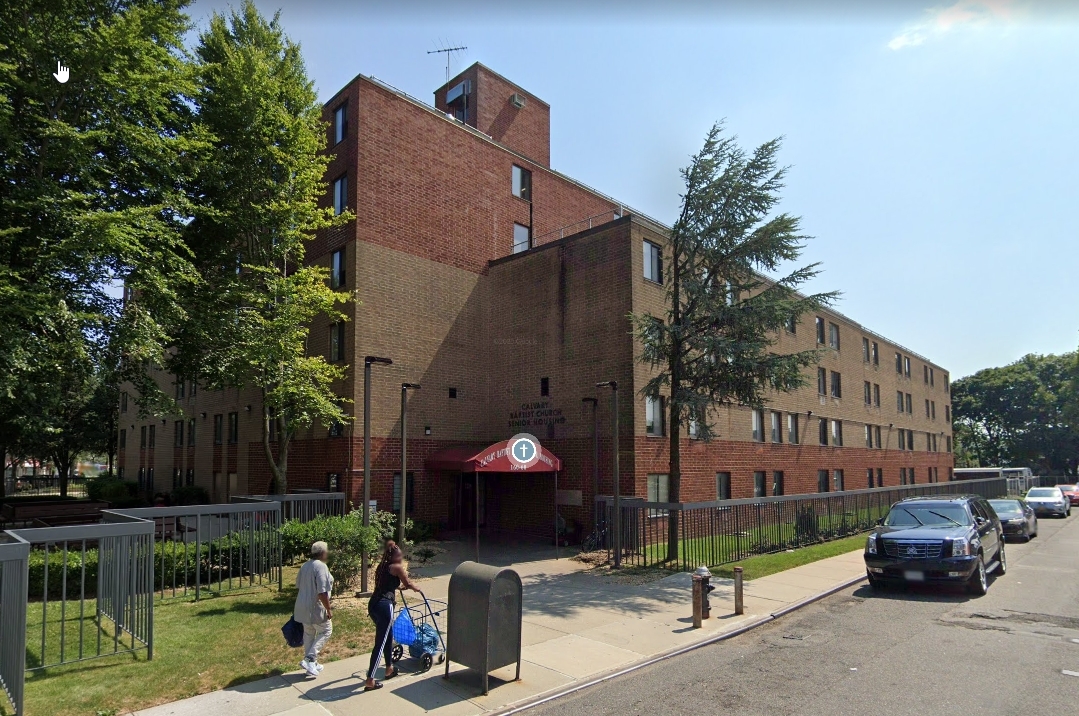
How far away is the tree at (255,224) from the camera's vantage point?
15.9 meters

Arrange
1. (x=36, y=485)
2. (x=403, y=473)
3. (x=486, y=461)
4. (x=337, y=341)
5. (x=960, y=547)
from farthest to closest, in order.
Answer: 1. (x=36, y=485)
2. (x=337, y=341)
3. (x=486, y=461)
4. (x=403, y=473)
5. (x=960, y=547)

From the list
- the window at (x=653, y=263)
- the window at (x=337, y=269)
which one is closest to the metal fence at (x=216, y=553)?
the window at (x=337, y=269)

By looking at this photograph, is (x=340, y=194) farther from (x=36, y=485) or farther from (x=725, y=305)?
(x=36, y=485)

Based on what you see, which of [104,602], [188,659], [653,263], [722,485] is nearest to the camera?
[188,659]

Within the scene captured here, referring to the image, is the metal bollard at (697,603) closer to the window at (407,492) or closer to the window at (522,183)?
the window at (407,492)

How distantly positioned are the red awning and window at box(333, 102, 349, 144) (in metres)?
10.9

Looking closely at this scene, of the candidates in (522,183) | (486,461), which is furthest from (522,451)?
(522,183)

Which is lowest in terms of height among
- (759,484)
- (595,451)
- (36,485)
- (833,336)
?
(36,485)

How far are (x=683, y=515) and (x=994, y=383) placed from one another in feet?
260

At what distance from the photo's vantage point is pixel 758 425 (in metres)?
26.4

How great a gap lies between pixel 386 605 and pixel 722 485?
1843cm

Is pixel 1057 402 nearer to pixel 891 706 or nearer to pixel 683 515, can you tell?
pixel 683 515

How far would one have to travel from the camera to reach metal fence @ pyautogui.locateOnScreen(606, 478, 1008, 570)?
1539 cm

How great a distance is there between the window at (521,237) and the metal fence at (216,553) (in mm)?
15091
